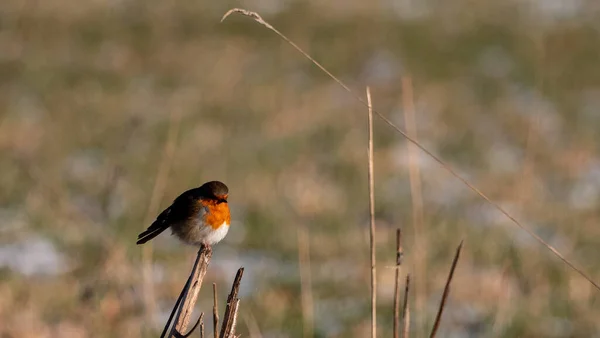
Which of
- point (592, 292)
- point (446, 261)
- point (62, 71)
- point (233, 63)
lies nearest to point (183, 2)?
point (233, 63)

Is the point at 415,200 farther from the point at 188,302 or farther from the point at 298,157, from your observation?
the point at 298,157

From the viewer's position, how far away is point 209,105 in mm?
10836

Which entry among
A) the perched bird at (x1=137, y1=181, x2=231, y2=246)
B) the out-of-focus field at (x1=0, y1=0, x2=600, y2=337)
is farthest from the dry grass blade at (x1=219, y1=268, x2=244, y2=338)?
the out-of-focus field at (x1=0, y1=0, x2=600, y2=337)

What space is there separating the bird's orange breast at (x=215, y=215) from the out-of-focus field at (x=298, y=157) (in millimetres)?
346

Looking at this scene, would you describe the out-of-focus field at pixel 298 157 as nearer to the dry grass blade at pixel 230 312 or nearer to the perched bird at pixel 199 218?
the perched bird at pixel 199 218

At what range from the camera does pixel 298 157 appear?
8977 millimetres

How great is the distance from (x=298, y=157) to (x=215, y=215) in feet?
18.8

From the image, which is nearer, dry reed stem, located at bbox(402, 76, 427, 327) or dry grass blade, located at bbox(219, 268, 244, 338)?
dry grass blade, located at bbox(219, 268, 244, 338)

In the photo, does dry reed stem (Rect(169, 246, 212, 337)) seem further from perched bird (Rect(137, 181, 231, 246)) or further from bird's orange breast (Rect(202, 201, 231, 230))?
bird's orange breast (Rect(202, 201, 231, 230))

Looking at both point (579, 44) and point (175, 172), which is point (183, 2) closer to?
point (579, 44)

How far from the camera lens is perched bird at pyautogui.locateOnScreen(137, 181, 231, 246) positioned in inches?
123

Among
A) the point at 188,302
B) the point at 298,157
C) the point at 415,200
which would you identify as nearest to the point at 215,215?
the point at 415,200

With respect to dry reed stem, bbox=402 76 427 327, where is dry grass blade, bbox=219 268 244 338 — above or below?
below

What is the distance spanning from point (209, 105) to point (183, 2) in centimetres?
495
